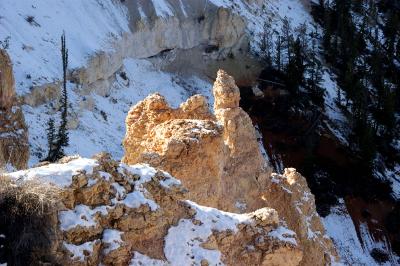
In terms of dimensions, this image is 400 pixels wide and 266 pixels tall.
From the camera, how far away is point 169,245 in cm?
697

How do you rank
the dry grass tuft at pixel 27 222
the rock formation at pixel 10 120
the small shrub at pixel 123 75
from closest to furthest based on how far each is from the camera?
the dry grass tuft at pixel 27 222 < the rock formation at pixel 10 120 < the small shrub at pixel 123 75

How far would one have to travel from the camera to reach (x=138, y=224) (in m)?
6.71

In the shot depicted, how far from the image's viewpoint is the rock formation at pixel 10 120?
51.1 ft

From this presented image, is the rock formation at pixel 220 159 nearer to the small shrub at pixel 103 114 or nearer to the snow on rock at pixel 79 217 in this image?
the snow on rock at pixel 79 217

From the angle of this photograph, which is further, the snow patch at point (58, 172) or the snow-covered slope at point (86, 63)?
the snow-covered slope at point (86, 63)

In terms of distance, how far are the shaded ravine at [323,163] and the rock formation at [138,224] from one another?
84.6ft

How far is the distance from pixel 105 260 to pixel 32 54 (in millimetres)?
22608

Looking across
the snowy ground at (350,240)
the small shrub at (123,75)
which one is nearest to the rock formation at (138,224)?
the snowy ground at (350,240)

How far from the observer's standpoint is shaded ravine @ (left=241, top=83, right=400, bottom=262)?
114 ft

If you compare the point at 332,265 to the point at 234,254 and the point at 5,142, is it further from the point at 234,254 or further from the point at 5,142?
the point at 5,142

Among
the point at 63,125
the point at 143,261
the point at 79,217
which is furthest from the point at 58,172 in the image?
the point at 63,125

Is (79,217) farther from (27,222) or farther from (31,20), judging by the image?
(31,20)

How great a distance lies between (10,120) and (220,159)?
258 inches

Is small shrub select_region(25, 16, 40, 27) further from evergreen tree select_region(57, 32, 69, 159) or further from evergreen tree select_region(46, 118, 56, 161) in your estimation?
evergreen tree select_region(46, 118, 56, 161)
